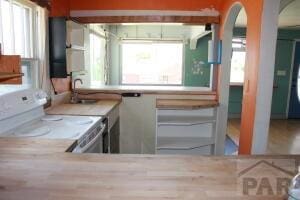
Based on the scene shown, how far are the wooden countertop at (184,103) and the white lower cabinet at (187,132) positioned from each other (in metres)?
0.12

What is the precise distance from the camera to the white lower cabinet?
11.6 ft

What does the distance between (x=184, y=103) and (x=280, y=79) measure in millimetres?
4720

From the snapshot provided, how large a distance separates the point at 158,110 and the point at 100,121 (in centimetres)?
Answer: 117

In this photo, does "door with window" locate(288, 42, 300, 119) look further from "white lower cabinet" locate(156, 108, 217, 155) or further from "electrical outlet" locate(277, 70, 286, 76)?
"white lower cabinet" locate(156, 108, 217, 155)

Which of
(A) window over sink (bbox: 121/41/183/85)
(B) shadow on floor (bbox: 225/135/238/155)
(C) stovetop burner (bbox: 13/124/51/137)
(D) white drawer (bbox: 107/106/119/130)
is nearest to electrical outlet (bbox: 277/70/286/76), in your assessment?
(A) window over sink (bbox: 121/41/183/85)

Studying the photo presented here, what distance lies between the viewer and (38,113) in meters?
2.58

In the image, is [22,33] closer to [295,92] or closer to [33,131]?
[33,131]

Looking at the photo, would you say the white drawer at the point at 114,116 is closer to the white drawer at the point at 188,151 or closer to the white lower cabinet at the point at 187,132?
the white lower cabinet at the point at 187,132

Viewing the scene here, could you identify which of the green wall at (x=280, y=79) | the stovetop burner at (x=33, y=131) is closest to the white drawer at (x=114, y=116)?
the stovetop burner at (x=33, y=131)

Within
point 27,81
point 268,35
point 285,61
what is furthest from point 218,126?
point 285,61

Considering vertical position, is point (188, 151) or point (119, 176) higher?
point (119, 176)

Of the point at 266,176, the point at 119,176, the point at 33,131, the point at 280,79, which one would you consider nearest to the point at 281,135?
the point at 280,79

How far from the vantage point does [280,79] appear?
23.6 ft

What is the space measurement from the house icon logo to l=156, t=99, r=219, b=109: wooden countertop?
192 cm
